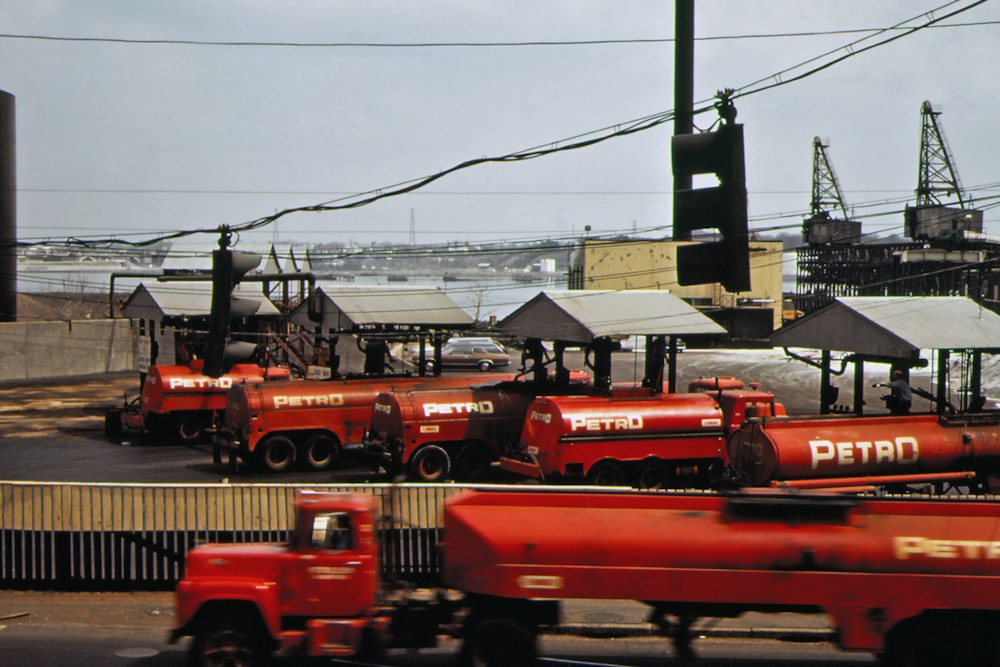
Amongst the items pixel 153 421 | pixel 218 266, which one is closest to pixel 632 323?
pixel 218 266

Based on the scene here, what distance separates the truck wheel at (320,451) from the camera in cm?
2598

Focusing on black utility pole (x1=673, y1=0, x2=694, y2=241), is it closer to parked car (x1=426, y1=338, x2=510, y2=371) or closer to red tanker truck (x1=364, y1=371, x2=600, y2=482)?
red tanker truck (x1=364, y1=371, x2=600, y2=482)

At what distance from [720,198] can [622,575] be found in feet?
14.2

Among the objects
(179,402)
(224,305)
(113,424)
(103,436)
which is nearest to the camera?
(224,305)

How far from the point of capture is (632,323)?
23266mm

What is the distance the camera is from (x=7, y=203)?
60062mm

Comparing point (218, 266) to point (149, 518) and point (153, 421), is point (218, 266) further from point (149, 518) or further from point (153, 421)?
point (153, 421)

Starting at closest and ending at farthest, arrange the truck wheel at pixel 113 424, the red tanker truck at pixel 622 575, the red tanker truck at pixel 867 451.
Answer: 1. the red tanker truck at pixel 622 575
2. the red tanker truck at pixel 867 451
3. the truck wheel at pixel 113 424

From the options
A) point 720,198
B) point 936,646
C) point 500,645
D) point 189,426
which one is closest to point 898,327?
point 936,646

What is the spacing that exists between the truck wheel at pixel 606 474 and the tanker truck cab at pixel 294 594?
10510 millimetres

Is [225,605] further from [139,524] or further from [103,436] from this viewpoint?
[103,436]

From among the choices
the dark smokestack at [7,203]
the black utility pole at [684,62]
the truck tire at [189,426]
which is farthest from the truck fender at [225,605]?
the dark smokestack at [7,203]

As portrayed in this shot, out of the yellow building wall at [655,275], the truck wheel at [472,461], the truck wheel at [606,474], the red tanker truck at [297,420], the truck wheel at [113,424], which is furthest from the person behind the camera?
the yellow building wall at [655,275]

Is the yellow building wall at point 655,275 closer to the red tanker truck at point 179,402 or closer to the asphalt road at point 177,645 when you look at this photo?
the red tanker truck at point 179,402
